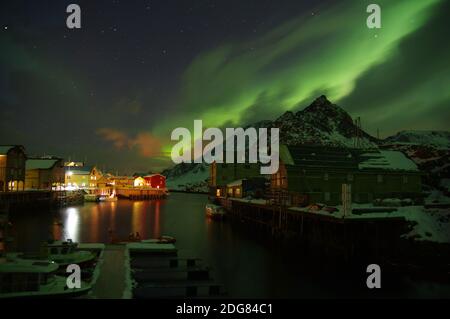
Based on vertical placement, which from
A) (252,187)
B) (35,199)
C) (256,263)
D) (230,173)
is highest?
(230,173)

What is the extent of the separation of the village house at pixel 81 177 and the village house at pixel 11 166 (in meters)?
63.1

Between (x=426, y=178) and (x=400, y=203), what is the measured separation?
79.7 feet

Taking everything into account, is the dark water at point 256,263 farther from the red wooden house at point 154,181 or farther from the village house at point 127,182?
the red wooden house at point 154,181

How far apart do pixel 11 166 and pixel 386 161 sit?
74.0 m

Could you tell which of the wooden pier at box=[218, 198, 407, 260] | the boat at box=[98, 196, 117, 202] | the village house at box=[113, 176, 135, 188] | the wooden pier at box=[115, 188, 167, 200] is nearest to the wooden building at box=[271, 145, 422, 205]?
the wooden pier at box=[218, 198, 407, 260]

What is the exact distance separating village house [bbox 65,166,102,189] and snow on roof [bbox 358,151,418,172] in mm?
124075

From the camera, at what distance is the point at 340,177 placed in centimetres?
4731

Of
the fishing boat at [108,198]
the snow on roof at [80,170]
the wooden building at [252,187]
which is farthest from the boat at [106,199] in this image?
the wooden building at [252,187]

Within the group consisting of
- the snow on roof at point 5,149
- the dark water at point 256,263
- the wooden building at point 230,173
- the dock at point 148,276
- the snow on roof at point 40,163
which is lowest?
the dark water at point 256,263

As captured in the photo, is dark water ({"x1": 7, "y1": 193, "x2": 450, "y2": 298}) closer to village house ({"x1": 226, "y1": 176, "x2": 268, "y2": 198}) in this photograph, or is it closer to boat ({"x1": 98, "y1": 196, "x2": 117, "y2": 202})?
village house ({"x1": 226, "y1": 176, "x2": 268, "y2": 198})

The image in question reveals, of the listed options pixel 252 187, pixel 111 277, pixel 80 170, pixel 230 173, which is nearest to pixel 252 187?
pixel 252 187

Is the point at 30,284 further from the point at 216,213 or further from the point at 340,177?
the point at 216,213

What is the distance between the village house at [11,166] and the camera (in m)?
77.1
